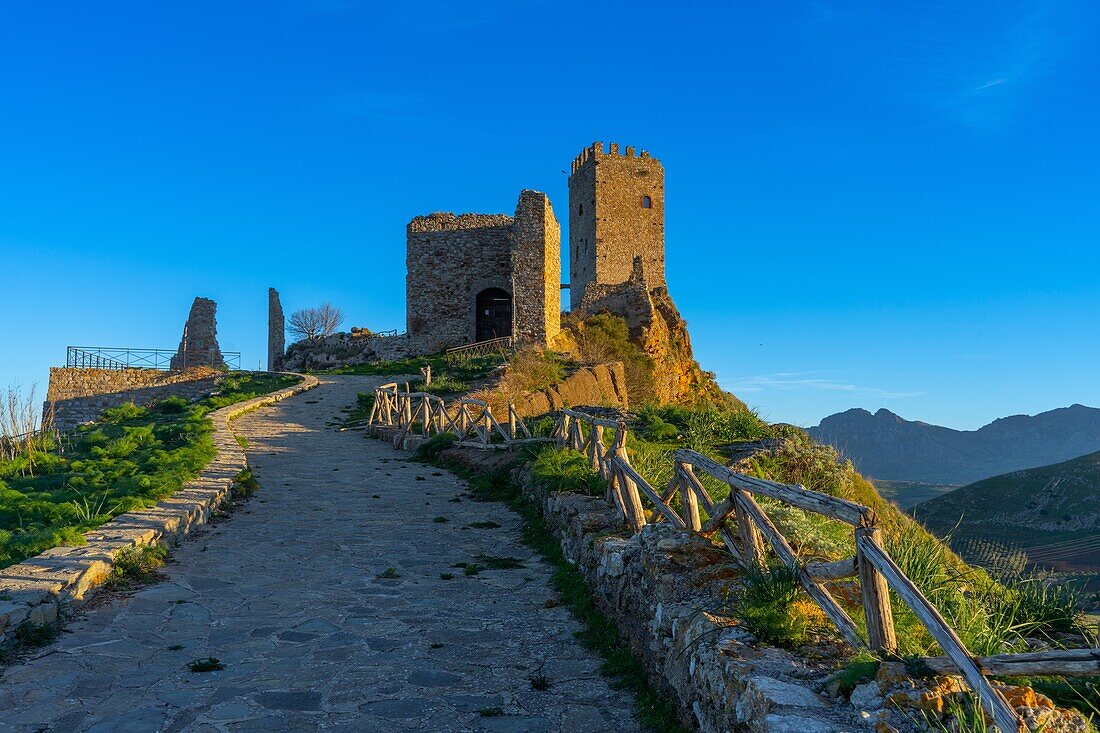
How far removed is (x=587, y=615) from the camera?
6.34m

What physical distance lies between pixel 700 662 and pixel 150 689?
3.67 metres

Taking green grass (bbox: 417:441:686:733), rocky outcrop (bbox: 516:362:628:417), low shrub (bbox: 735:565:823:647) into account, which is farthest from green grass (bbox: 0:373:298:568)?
rocky outcrop (bbox: 516:362:628:417)

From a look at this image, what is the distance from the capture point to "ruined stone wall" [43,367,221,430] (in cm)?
3183

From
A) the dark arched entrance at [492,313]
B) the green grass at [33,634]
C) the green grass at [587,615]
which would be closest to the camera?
the green grass at [587,615]

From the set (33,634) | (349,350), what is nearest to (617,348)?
(349,350)

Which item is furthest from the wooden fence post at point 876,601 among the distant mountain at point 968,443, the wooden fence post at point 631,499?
the distant mountain at point 968,443

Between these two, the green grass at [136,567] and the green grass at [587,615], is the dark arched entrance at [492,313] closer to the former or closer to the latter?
the green grass at [587,615]

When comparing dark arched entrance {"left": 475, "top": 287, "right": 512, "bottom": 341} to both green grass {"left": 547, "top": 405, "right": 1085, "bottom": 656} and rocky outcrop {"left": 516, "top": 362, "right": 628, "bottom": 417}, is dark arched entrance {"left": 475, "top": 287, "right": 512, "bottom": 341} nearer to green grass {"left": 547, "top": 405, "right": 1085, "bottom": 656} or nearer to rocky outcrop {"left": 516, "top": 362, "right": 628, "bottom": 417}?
rocky outcrop {"left": 516, "top": 362, "right": 628, "bottom": 417}

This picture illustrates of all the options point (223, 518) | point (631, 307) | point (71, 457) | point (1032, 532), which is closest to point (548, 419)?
point (223, 518)

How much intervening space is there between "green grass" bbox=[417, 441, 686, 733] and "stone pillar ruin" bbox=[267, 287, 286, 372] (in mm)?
40106

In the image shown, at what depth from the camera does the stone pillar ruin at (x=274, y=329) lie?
4862cm

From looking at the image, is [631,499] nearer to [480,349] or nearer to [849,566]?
[849,566]

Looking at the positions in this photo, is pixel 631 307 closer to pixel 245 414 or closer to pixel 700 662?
pixel 245 414

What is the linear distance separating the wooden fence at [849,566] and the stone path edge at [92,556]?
4.97m
